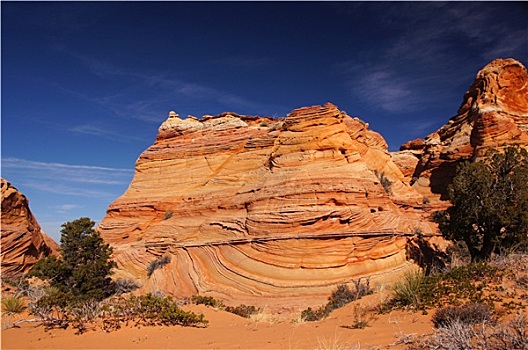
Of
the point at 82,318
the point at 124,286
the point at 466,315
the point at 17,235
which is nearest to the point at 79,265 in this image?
the point at 124,286

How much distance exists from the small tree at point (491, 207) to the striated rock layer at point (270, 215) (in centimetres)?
297

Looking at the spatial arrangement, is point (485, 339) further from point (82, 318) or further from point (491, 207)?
point (491, 207)

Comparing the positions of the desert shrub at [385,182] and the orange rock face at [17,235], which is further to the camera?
the orange rock face at [17,235]

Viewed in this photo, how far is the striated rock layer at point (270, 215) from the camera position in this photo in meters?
16.4

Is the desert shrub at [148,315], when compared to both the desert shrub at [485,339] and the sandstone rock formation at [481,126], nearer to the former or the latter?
the desert shrub at [485,339]

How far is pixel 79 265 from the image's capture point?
16.8 metres

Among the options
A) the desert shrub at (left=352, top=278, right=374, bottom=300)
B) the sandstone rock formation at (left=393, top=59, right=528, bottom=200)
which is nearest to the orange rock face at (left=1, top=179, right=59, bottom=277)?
the desert shrub at (left=352, top=278, right=374, bottom=300)

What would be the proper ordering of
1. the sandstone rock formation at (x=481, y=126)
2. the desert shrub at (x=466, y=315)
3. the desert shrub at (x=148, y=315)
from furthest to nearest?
the sandstone rock formation at (x=481, y=126) → the desert shrub at (x=148, y=315) → the desert shrub at (x=466, y=315)

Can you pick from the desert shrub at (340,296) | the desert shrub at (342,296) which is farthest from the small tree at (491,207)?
the desert shrub at (340,296)

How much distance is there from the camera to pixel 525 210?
45.5ft

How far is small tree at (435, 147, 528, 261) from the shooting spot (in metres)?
13.8

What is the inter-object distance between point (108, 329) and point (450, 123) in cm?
3788

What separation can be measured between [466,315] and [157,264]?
16.4 meters

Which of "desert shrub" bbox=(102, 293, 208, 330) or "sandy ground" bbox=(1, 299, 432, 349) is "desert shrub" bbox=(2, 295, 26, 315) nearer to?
"sandy ground" bbox=(1, 299, 432, 349)
